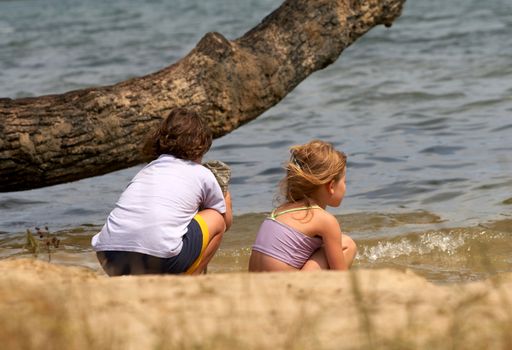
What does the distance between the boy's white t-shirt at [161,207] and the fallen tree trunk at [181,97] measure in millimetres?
1174

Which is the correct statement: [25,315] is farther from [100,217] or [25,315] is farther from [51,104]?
[100,217]

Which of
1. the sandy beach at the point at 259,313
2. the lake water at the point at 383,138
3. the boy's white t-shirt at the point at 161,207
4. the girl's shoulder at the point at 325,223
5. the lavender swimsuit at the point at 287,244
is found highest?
the sandy beach at the point at 259,313

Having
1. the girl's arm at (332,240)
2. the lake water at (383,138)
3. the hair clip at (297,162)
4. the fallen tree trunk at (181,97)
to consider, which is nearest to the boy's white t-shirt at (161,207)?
the hair clip at (297,162)

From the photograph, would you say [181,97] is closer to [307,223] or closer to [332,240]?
[307,223]

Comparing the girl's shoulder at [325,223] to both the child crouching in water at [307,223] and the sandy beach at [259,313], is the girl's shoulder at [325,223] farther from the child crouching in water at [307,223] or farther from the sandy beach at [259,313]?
the sandy beach at [259,313]

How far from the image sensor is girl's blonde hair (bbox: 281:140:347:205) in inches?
194

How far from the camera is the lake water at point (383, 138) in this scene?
6.82 metres

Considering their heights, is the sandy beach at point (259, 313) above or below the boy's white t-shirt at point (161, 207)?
above

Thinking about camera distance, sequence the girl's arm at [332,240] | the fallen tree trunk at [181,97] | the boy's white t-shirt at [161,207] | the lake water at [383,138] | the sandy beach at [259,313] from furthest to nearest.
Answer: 1. the lake water at [383,138]
2. the fallen tree trunk at [181,97]
3. the girl's arm at [332,240]
4. the boy's white t-shirt at [161,207]
5. the sandy beach at [259,313]

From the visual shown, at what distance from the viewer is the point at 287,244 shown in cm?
486

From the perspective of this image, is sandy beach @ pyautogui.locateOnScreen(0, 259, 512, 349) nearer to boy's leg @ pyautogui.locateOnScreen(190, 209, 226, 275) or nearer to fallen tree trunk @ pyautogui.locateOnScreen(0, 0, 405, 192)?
boy's leg @ pyautogui.locateOnScreen(190, 209, 226, 275)

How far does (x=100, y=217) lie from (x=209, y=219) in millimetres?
3280

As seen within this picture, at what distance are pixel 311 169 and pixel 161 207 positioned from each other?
0.74 metres

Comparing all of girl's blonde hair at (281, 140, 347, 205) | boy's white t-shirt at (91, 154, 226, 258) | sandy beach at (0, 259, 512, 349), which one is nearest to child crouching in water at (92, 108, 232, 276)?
boy's white t-shirt at (91, 154, 226, 258)
